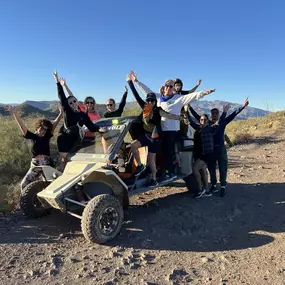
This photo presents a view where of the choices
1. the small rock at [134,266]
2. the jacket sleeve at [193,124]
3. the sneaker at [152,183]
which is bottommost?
the small rock at [134,266]

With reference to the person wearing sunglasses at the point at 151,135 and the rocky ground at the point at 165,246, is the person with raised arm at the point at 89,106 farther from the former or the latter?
the rocky ground at the point at 165,246

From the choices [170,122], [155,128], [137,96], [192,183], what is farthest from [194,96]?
[192,183]

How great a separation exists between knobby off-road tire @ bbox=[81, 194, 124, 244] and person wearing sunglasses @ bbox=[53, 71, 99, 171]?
1625mm

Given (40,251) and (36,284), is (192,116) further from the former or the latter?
(36,284)

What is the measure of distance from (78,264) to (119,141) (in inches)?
91.6

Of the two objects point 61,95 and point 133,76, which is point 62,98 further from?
point 133,76

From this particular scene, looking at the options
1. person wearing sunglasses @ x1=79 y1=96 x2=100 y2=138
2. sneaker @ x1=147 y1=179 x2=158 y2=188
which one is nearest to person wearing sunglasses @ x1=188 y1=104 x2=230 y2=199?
sneaker @ x1=147 y1=179 x2=158 y2=188

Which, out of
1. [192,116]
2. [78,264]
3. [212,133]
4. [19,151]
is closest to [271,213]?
[212,133]

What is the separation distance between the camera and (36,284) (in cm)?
395

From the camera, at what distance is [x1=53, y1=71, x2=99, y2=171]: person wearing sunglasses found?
20.6 ft

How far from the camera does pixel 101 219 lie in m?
5.12

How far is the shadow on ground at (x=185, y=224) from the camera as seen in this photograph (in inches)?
204

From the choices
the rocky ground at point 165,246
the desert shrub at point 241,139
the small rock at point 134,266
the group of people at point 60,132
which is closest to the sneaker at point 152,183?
the rocky ground at point 165,246

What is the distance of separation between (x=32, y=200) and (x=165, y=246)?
2.60 m
